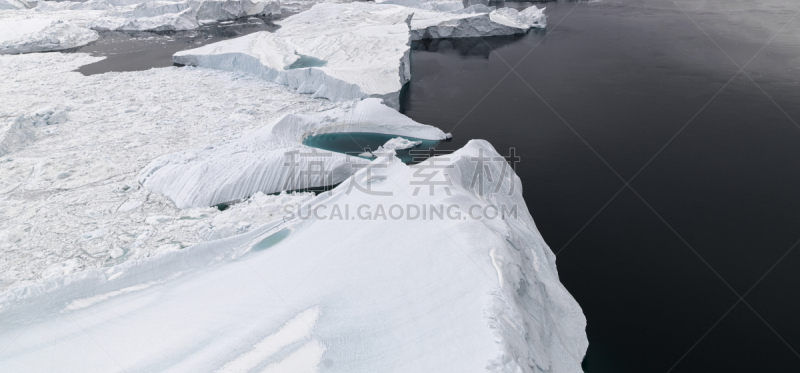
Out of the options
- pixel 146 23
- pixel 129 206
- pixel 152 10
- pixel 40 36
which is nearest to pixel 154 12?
pixel 152 10

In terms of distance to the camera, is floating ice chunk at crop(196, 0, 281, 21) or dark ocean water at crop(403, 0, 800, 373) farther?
floating ice chunk at crop(196, 0, 281, 21)

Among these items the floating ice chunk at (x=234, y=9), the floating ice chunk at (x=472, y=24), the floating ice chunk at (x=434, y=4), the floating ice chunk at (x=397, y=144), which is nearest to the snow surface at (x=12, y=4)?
the floating ice chunk at (x=234, y=9)

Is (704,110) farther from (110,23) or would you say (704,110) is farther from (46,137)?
(110,23)

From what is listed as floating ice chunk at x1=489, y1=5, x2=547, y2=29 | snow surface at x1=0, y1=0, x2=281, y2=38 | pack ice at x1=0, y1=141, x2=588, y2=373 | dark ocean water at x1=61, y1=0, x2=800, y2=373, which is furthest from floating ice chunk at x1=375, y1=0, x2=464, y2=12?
pack ice at x1=0, y1=141, x2=588, y2=373

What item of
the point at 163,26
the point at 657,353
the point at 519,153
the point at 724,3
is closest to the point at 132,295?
the point at 657,353

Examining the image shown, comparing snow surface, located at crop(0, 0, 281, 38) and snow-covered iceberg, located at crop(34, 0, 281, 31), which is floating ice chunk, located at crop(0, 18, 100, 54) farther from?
snow-covered iceberg, located at crop(34, 0, 281, 31)

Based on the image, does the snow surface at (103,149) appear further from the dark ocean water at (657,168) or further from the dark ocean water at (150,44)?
the dark ocean water at (657,168)

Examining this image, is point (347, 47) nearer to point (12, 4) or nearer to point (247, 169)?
point (247, 169)
